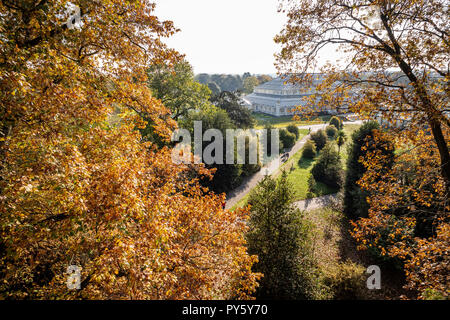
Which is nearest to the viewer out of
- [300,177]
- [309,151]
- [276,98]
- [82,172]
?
[82,172]

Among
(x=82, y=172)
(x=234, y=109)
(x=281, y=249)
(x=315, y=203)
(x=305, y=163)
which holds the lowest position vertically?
(x=281, y=249)

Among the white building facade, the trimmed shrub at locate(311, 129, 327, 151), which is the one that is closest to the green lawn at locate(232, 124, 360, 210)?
the trimmed shrub at locate(311, 129, 327, 151)

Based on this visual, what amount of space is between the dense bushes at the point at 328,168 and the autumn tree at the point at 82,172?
65.0ft

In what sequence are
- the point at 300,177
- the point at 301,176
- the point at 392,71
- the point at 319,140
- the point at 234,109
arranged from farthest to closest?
the point at 319,140 < the point at 234,109 < the point at 301,176 < the point at 300,177 < the point at 392,71

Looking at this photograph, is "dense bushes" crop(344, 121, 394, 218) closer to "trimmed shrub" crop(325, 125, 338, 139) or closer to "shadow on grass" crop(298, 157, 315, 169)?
"shadow on grass" crop(298, 157, 315, 169)

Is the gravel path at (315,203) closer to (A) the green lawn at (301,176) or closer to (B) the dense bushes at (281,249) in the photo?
(A) the green lawn at (301,176)

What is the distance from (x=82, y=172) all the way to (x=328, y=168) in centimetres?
2385

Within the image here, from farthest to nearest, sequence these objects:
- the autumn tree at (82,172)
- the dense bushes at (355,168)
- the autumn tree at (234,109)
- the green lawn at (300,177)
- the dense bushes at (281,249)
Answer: the autumn tree at (234,109), the green lawn at (300,177), the dense bushes at (355,168), the dense bushes at (281,249), the autumn tree at (82,172)

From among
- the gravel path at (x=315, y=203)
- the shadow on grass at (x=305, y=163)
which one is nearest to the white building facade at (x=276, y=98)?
the shadow on grass at (x=305, y=163)

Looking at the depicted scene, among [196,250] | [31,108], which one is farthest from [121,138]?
[196,250]

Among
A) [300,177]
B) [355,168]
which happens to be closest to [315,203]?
[355,168]

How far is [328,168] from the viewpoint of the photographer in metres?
23.6

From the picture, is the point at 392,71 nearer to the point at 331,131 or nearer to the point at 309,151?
the point at 309,151

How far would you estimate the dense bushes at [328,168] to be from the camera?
23203 mm
